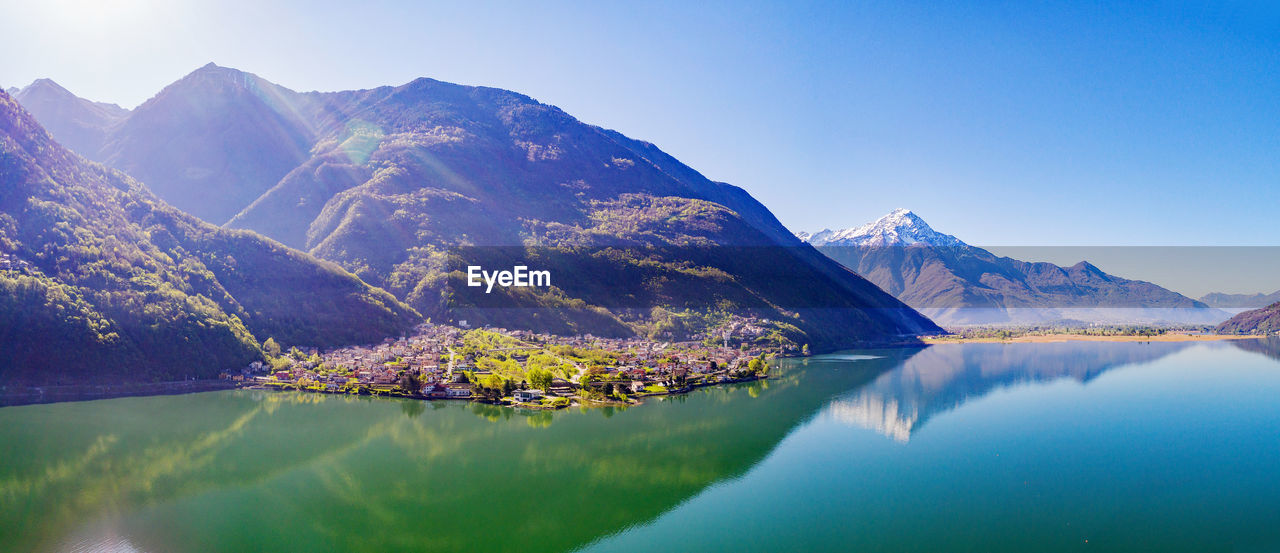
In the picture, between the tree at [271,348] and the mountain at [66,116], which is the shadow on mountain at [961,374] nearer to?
the tree at [271,348]

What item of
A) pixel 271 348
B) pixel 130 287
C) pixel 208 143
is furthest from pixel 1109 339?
pixel 208 143

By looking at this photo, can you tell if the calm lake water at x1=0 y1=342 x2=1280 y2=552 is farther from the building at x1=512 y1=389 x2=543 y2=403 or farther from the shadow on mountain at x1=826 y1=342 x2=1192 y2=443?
the building at x1=512 y1=389 x2=543 y2=403

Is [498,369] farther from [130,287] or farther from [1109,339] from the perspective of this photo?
[1109,339]

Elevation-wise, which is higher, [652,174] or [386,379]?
[652,174]

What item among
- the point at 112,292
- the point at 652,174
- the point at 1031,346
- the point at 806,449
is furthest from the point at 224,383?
the point at 1031,346

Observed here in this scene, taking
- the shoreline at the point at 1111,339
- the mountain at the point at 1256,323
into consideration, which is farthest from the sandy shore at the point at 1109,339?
the mountain at the point at 1256,323

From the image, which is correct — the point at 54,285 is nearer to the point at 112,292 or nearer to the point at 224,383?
the point at 112,292
